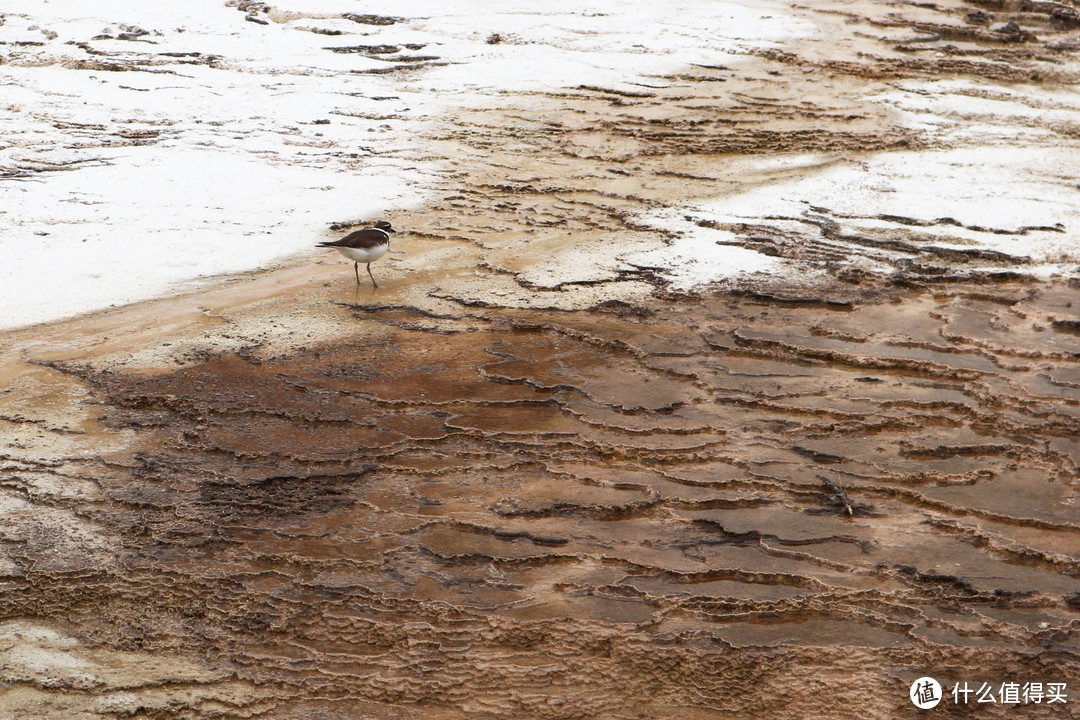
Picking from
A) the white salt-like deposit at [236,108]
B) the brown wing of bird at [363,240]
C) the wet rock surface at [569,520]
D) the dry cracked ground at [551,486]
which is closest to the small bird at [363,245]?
the brown wing of bird at [363,240]

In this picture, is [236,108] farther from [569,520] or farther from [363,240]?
[569,520]

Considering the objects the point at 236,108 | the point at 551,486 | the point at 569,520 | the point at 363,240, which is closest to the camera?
the point at 569,520

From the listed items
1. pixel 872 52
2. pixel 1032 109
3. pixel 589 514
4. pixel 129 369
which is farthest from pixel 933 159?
pixel 129 369

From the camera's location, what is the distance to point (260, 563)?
339 cm

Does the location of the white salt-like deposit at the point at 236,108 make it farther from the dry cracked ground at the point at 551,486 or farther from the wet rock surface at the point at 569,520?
the wet rock surface at the point at 569,520

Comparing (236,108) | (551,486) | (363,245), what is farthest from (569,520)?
(236,108)

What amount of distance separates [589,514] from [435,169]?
4109 millimetres

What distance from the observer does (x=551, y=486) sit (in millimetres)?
3850

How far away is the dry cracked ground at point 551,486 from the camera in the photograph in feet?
9.89

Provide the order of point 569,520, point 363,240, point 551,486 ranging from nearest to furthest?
1. point 569,520
2. point 551,486
3. point 363,240

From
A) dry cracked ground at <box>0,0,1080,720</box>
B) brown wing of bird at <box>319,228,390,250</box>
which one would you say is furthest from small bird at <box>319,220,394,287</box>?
dry cracked ground at <box>0,0,1080,720</box>

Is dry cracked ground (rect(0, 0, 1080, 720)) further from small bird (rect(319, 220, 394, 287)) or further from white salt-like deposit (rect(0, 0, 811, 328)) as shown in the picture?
white salt-like deposit (rect(0, 0, 811, 328))

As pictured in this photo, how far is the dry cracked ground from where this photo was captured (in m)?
3.02

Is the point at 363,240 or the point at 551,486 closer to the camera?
the point at 551,486
